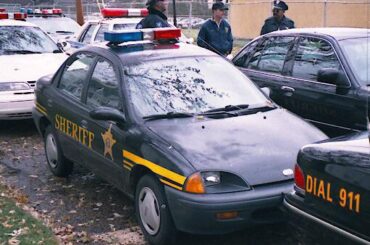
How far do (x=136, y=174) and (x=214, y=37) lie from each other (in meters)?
5.01

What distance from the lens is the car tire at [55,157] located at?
20.3ft

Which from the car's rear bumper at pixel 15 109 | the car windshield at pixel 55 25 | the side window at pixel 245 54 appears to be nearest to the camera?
the side window at pixel 245 54

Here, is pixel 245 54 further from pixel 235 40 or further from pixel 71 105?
pixel 235 40

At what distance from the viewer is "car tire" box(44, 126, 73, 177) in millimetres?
6176

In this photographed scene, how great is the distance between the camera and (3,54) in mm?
9273

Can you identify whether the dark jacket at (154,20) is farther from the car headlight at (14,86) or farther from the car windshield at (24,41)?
the car windshield at (24,41)

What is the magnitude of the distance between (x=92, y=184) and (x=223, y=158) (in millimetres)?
2347

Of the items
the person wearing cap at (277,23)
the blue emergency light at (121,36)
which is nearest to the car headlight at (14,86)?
the blue emergency light at (121,36)

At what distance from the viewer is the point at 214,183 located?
159 inches

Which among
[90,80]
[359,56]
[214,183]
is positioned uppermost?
[359,56]

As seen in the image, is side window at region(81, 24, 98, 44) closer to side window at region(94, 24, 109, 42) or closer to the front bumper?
side window at region(94, 24, 109, 42)

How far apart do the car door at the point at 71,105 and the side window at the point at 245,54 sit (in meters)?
2.65

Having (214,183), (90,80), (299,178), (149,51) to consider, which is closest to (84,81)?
(90,80)

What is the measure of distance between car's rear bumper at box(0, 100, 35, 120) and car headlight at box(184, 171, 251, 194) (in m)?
4.84
